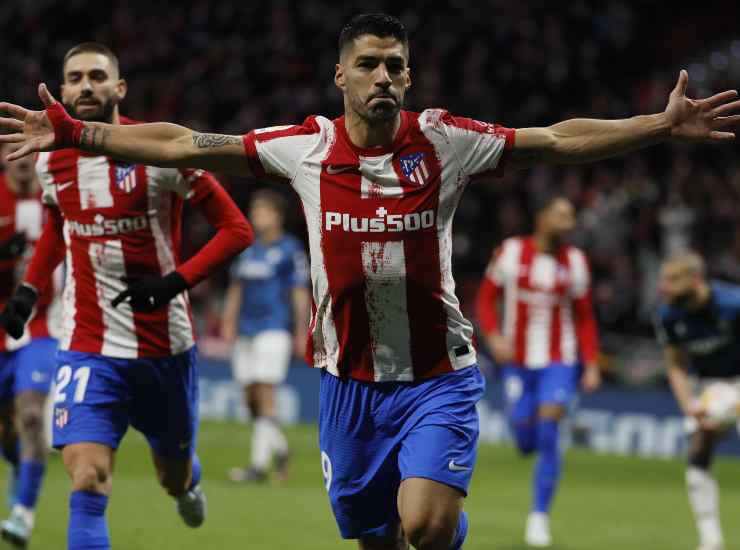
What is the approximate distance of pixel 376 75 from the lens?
506cm

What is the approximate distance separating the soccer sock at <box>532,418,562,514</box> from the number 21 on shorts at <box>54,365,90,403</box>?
3.99 m

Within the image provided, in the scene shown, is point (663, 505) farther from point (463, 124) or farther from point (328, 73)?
point (328, 73)

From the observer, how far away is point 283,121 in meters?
20.6

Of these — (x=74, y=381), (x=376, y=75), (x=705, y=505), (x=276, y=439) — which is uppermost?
(x=376, y=75)

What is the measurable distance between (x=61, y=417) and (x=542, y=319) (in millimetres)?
Answer: 5123

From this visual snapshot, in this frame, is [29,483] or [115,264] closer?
[115,264]

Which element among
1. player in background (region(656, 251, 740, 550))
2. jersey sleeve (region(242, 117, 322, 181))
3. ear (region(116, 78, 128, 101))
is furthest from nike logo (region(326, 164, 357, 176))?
player in background (region(656, 251, 740, 550))

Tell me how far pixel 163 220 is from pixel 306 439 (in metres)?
9.24

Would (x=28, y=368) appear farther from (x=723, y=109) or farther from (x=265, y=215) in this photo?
(x=723, y=109)

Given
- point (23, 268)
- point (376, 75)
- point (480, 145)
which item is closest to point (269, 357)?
point (23, 268)

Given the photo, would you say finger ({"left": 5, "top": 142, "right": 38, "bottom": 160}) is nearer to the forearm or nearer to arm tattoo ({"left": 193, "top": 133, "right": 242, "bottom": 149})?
arm tattoo ({"left": 193, "top": 133, "right": 242, "bottom": 149})

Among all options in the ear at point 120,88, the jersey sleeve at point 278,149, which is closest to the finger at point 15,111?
the jersey sleeve at point 278,149

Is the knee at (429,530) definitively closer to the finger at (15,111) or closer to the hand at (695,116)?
the hand at (695,116)

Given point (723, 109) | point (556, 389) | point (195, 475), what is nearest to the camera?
point (723, 109)
